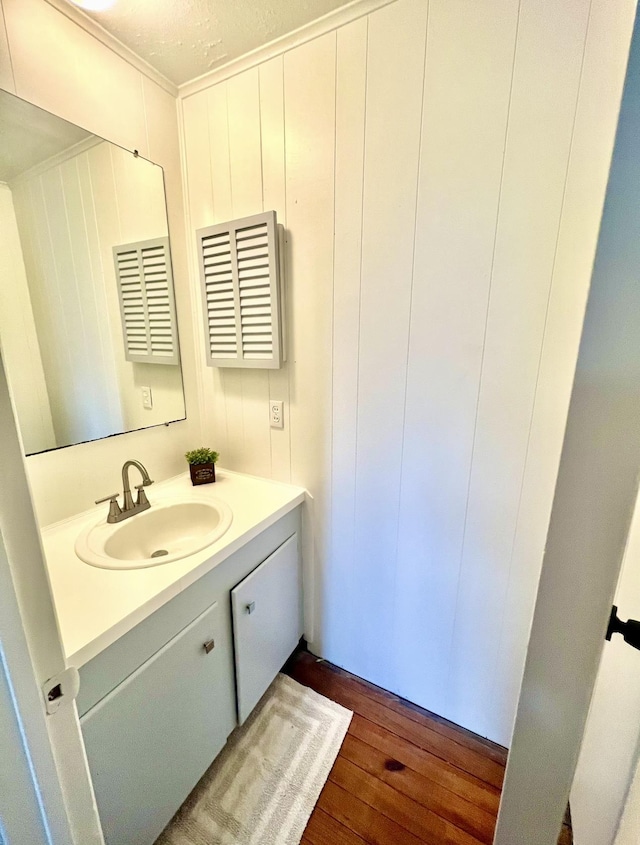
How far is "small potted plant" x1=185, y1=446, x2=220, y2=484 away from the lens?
148 cm

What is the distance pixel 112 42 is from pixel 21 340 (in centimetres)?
104

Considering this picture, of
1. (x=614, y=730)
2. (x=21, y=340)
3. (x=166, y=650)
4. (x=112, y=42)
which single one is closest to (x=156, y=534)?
(x=166, y=650)

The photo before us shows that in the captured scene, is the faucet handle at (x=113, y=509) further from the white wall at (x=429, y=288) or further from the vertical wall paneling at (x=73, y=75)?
the vertical wall paneling at (x=73, y=75)

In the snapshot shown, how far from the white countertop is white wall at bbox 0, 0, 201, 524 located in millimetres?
138

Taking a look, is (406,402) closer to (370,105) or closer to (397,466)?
(397,466)

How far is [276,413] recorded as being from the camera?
144 centimetres

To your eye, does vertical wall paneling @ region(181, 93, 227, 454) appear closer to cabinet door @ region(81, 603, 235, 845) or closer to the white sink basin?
the white sink basin

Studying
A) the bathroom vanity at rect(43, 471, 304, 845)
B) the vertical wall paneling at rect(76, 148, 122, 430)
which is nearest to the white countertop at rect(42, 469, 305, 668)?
the bathroom vanity at rect(43, 471, 304, 845)

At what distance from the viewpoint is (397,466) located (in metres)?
1.23

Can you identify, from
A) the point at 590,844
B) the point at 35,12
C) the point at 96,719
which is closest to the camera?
the point at 96,719

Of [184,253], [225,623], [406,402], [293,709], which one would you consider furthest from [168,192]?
[293,709]

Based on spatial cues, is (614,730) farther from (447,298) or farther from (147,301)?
(147,301)

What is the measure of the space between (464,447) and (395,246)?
686mm

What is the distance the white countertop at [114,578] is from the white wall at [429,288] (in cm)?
32
